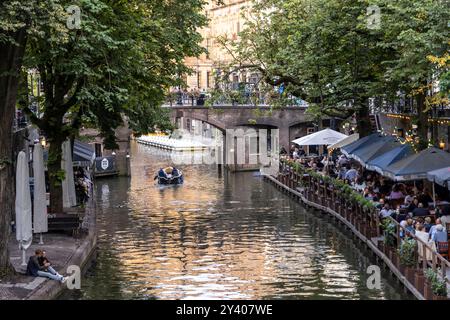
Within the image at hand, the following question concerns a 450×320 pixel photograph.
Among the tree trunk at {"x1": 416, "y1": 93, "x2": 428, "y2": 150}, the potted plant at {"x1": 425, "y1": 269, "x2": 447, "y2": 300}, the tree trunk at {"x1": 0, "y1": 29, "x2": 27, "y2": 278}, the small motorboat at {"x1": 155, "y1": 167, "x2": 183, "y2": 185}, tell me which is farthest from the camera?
the small motorboat at {"x1": 155, "y1": 167, "x2": 183, "y2": 185}

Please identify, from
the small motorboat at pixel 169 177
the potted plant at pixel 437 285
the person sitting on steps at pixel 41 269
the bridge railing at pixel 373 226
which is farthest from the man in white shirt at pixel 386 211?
the small motorboat at pixel 169 177

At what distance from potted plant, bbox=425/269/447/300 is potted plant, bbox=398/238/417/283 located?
264 centimetres

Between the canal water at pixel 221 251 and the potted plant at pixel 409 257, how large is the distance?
629mm

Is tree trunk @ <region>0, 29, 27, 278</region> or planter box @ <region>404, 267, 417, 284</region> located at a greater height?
tree trunk @ <region>0, 29, 27, 278</region>

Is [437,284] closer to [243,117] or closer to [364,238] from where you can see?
[364,238]

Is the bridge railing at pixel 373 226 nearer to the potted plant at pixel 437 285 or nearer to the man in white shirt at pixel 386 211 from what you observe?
the potted plant at pixel 437 285

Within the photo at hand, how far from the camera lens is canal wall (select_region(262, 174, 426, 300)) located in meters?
Result: 27.7

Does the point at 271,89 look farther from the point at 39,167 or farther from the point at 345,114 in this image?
the point at 39,167

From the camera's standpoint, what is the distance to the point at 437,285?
949 inches

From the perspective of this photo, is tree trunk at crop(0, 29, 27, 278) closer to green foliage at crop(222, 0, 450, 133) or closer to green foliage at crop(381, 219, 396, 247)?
green foliage at crop(381, 219, 396, 247)

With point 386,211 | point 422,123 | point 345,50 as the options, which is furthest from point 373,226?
point 345,50

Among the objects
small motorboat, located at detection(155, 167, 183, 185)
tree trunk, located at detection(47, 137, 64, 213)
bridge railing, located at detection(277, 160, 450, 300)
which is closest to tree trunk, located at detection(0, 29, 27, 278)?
bridge railing, located at detection(277, 160, 450, 300)

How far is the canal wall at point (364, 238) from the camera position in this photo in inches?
1091

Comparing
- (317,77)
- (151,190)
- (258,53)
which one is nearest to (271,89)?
(258,53)
